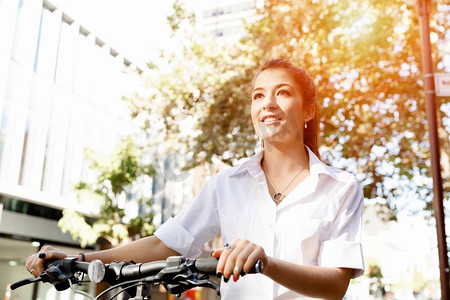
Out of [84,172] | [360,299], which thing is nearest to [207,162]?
[84,172]

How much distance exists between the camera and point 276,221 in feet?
6.24

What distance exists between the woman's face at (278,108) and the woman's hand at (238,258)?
2.69 feet

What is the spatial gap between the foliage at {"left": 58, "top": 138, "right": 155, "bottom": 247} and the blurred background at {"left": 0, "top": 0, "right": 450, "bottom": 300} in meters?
0.05

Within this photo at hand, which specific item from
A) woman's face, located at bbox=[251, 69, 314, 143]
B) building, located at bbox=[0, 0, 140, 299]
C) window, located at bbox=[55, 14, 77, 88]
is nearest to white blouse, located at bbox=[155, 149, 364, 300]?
woman's face, located at bbox=[251, 69, 314, 143]

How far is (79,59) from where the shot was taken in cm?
2022

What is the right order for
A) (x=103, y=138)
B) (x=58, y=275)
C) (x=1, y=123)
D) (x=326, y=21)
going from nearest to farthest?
(x=58, y=275) < (x=326, y=21) < (x=1, y=123) < (x=103, y=138)

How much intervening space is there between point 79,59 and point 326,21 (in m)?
12.2

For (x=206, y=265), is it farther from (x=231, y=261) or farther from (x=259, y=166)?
(x=259, y=166)

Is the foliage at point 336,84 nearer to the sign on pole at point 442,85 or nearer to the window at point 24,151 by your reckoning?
the sign on pole at point 442,85

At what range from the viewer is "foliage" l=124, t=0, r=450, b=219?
10617mm

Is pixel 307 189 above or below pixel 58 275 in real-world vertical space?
above

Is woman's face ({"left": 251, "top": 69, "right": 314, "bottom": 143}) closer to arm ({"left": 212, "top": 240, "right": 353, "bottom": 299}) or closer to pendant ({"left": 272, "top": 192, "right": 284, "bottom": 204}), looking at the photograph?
pendant ({"left": 272, "top": 192, "right": 284, "bottom": 204})

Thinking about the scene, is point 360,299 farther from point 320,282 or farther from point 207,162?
point 320,282

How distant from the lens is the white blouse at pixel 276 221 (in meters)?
1.81
